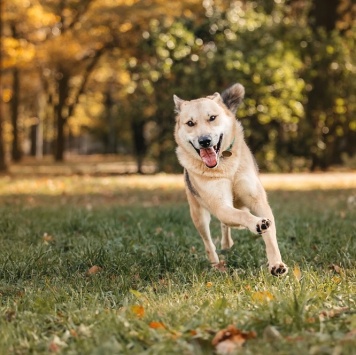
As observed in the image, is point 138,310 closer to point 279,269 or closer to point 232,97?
point 279,269

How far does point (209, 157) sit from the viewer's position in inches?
217

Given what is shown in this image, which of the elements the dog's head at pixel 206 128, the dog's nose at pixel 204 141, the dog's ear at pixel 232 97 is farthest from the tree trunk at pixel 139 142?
the dog's nose at pixel 204 141

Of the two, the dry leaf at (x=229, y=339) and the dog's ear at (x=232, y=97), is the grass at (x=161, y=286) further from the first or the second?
the dog's ear at (x=232, y=97)

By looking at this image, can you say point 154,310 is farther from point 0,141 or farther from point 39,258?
point 0,141

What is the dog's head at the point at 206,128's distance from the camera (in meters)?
5.52

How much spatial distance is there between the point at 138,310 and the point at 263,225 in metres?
1.34

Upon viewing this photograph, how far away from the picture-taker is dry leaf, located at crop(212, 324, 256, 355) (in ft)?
11.1

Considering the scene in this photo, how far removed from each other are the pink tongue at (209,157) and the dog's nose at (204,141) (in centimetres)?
5

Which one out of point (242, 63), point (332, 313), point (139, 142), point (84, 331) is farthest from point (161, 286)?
point (139, 142)

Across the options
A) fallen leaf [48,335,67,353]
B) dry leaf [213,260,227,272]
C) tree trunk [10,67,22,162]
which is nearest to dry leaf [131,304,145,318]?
fallen leaf [48,335,67,353]

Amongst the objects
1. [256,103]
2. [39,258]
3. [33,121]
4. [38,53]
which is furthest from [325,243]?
[33,121]

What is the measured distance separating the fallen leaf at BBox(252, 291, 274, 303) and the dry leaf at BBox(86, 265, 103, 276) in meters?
1.72

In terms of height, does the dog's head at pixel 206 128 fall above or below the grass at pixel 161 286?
above

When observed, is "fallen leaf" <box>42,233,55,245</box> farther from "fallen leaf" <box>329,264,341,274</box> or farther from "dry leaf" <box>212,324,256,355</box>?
"dry leaf" <box>212,324,256,355</box>
